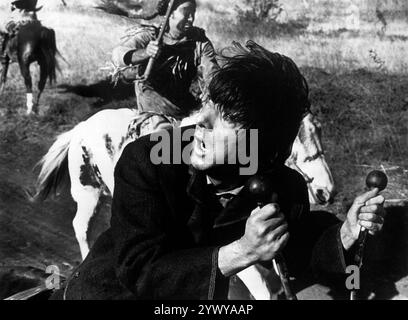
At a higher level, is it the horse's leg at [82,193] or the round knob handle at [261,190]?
the round knob handle at [261,190]

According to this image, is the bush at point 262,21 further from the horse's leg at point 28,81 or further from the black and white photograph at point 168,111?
the horse's leg at point 28,81

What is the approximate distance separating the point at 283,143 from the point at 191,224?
0.44 m

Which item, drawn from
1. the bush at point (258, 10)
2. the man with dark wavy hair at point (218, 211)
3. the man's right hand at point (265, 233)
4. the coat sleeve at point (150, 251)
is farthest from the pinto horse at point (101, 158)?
the man's right hand at point (265, 233)

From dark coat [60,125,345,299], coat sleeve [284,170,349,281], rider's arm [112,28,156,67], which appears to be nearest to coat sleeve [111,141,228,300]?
dark coat [60,125,345,299]

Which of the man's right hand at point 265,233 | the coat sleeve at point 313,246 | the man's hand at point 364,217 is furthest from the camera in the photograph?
the coat sleeve at point 313,246

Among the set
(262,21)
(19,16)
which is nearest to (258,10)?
(262,21)

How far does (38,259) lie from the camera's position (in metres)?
2.80

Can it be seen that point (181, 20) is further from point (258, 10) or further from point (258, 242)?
point (258, 242)

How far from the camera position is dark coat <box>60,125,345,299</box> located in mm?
2045

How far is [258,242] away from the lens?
1965 mm

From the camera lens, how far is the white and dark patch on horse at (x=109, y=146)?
272 centimetres

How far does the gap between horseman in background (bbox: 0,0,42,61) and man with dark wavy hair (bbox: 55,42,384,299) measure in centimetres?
89

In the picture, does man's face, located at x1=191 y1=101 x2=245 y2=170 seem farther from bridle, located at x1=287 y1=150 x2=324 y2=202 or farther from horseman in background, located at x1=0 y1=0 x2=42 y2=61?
horseman in background, located at x1=0 y1=0 x2=42 y2=61

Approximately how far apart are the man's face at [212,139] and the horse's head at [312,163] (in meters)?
0.53
